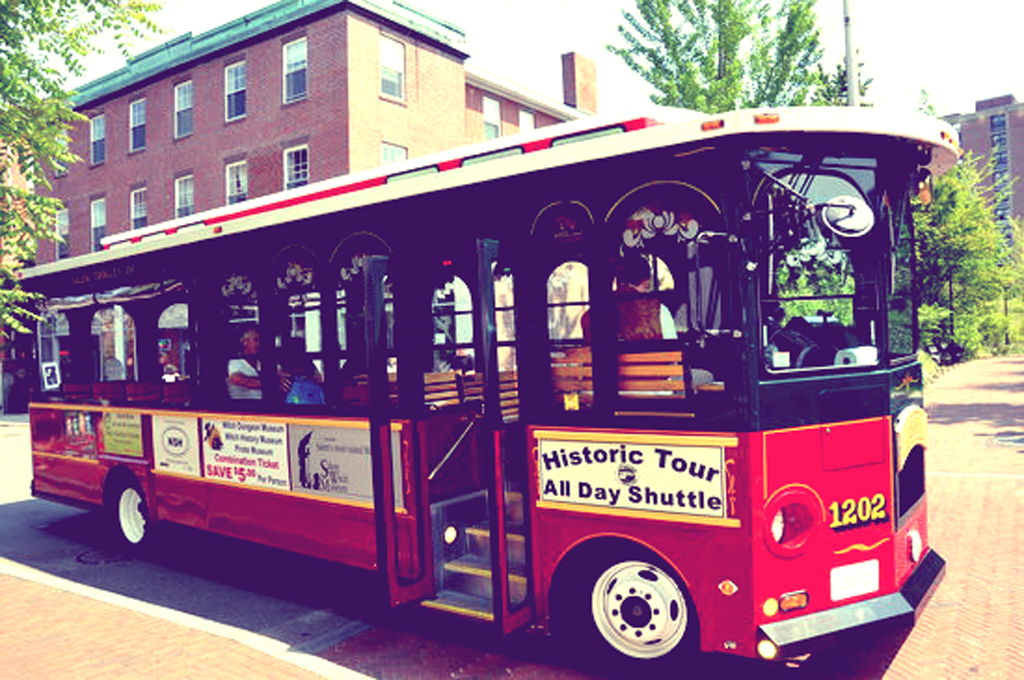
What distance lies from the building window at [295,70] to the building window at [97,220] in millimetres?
10248

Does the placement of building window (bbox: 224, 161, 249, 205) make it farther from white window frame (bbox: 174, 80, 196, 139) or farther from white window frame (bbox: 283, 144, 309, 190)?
white window frame (bbox: 174, 80, 196, 139)

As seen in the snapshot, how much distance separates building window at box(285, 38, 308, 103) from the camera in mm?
22219

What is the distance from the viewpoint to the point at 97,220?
94.4 feet

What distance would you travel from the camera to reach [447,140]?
2475cm

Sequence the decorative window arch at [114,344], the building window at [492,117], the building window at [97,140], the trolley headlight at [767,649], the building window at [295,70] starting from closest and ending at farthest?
1. the trolley headlight at [767,649]
2. the decorative window arch at [114,344]
3. the building window at [295,70]
4. the building window at [492,117]
5. the building window at [97,140]

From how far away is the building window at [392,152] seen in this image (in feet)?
73.5

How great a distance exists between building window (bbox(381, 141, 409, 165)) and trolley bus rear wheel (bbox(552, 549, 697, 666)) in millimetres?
19088

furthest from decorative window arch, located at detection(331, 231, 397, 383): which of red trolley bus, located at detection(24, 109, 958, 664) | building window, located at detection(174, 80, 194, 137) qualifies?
building window, located at detection(174, 80, 194, 137)

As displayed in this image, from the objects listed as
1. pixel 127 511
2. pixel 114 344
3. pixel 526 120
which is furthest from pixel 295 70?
pixel 127 511

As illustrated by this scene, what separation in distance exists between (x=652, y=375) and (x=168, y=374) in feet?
17.4

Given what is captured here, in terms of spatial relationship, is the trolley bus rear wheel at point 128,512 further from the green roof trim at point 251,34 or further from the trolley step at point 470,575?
the green roof trim at point 251,34

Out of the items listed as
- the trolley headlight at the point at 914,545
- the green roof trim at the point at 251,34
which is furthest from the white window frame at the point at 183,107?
the trolley headlight at the point at 914,545

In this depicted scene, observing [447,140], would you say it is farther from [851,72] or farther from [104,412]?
[104,412]

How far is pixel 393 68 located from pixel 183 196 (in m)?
8.28
